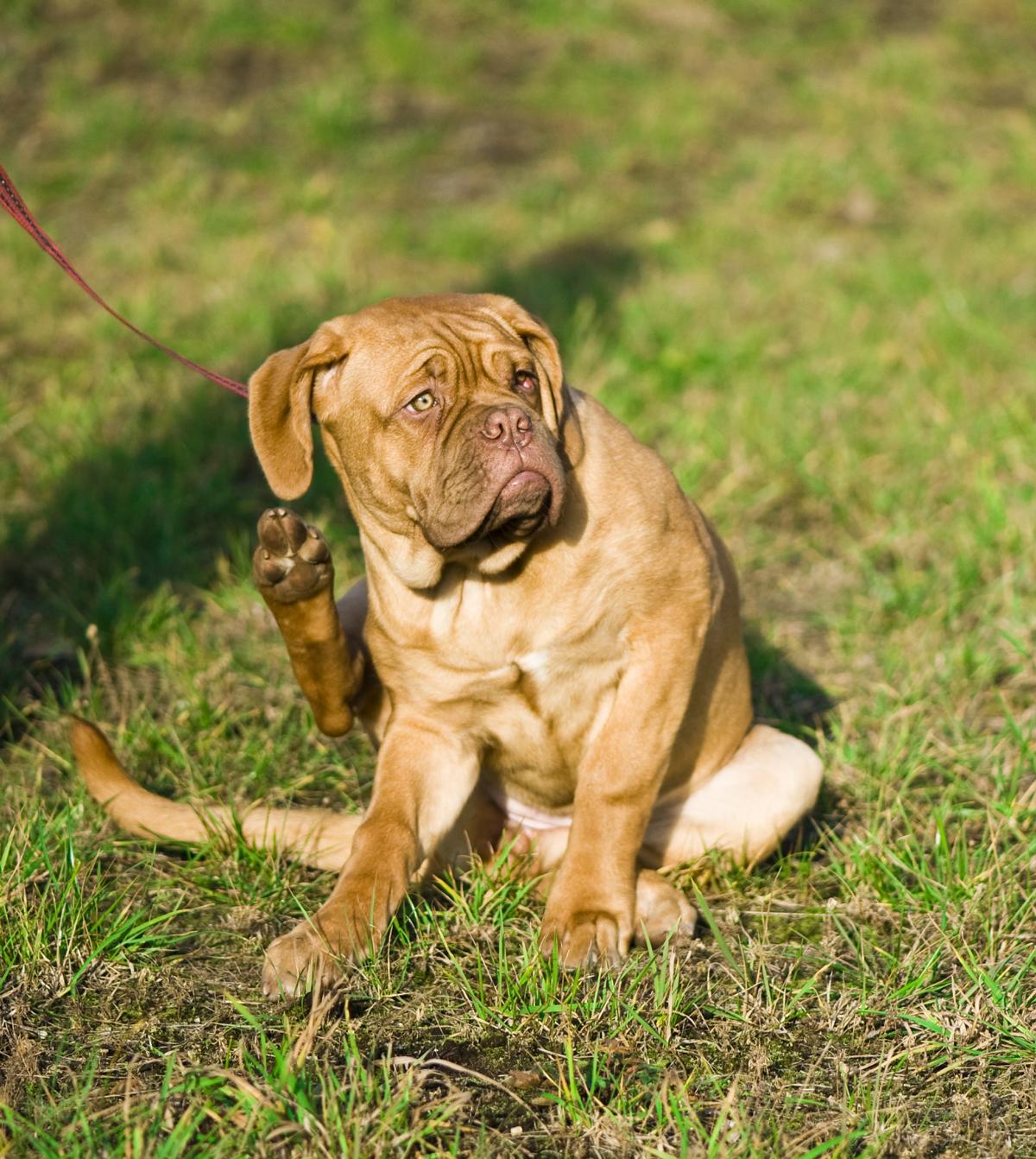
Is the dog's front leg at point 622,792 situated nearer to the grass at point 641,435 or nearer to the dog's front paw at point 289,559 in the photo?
the grass at point 641,435

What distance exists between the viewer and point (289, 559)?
125 inches

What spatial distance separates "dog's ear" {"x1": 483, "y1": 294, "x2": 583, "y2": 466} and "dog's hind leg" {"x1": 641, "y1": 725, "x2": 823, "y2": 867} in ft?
2.95

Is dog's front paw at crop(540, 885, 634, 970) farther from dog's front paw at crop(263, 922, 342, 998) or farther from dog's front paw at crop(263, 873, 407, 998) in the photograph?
dog's front paw at crop(263, 922, 342, 998)

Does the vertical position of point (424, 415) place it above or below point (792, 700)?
above

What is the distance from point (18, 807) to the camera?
11.3ft

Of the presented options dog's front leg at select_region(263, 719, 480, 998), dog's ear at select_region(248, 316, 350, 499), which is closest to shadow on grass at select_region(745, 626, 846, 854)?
dog's front leg at select_region(263, 719, 480, 998)

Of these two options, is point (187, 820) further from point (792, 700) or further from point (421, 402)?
point (792, 700)

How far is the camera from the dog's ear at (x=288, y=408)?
3.19 metres

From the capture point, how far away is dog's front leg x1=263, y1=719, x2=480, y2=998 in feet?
9.41

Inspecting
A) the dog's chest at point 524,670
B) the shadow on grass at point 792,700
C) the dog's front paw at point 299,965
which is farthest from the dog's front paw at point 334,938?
the shadow on grass at point 792,700

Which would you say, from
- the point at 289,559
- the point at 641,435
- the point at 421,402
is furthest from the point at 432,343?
the point at 641,435

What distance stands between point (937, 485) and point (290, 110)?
213 inches

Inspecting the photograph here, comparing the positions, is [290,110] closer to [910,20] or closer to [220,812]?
[910,20]

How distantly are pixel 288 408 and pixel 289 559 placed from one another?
1.12 feet
